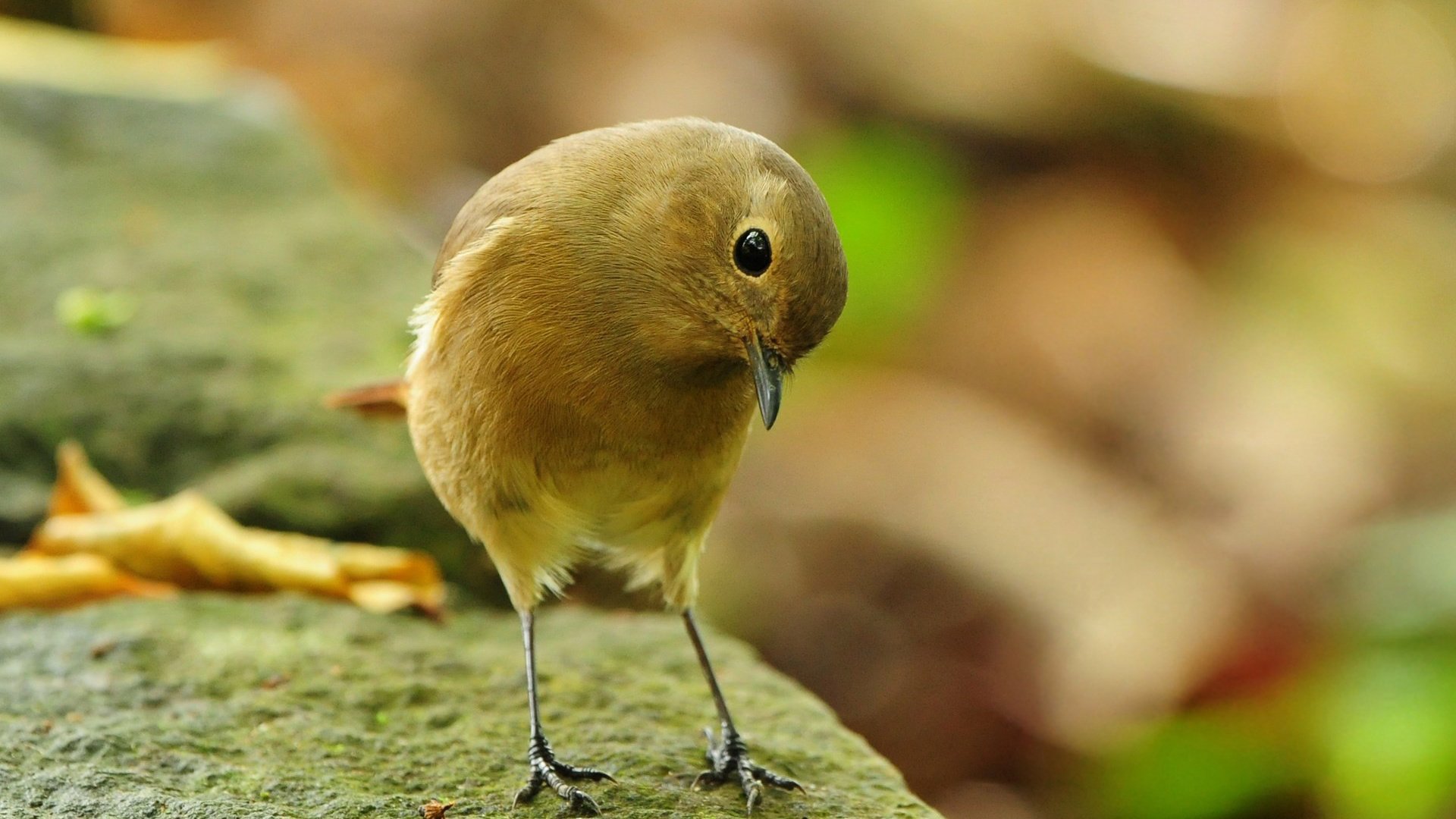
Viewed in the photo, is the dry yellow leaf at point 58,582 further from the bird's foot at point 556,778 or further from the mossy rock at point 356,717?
the bird's foot at point 556,778

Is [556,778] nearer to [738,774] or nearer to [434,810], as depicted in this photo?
[434,810]

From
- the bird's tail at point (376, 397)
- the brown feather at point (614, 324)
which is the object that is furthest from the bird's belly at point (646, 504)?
the bird's tail at point (376, 397)

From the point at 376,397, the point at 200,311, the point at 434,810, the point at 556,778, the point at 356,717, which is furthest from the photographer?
the point at 200,311

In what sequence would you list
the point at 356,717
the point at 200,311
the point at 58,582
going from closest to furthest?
the point at 356,717, the point at 58,582, the point at 200,311

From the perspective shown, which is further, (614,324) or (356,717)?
(356,717)

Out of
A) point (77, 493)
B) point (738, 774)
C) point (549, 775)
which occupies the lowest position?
point (77, 493)

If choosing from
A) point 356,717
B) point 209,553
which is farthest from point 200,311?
point 356,717
